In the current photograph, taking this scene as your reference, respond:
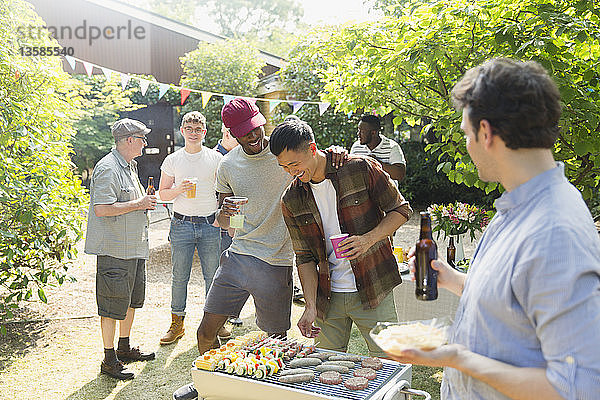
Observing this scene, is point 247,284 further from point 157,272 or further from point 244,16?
point 244,16

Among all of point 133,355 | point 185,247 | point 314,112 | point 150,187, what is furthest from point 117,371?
point 314,112

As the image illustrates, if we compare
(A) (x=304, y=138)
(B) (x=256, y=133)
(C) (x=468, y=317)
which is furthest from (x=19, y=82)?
(C) (x=468, y=317)

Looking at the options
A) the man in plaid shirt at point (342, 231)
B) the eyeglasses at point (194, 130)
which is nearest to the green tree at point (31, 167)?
the eyeglasses at point (194, 130)

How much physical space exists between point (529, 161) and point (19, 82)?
15.9 feet

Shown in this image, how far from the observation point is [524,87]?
1.37 metres

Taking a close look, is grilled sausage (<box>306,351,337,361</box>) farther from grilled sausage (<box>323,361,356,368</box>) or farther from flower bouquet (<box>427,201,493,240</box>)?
flower bouquet (<box>427,201,493,240</box>)

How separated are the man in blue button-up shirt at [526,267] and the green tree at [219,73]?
12.7 metres

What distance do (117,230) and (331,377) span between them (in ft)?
7.85

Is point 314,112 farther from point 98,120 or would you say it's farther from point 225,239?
point 225,239

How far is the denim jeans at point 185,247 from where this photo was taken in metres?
5.19

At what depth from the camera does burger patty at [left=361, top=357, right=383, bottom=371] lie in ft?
9.08

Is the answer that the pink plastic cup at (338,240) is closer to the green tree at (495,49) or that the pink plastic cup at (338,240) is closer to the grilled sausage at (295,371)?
the grilled sausage at (295,371)

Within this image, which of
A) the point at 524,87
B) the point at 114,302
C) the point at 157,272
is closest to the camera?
the point at 524,87

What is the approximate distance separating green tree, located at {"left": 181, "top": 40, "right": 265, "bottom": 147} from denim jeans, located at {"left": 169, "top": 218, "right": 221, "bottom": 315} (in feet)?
29.4
